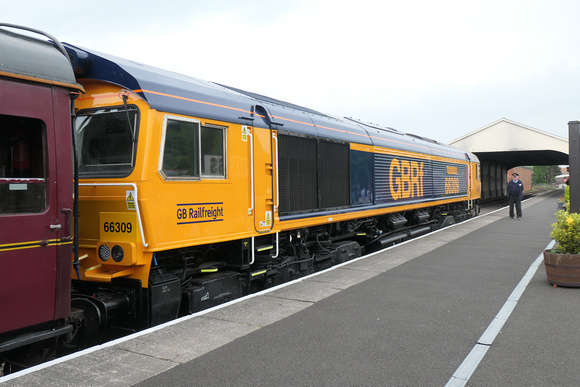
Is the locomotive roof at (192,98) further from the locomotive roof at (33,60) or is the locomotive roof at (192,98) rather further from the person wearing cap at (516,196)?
the person wearing cap at (516,196)

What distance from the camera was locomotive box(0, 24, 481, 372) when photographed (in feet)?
15.8

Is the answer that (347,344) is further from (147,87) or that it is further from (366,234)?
(366,234)

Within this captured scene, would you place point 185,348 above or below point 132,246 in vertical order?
below

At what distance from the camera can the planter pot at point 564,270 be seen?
658 centimetres

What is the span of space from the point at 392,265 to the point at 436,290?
71.7 inches

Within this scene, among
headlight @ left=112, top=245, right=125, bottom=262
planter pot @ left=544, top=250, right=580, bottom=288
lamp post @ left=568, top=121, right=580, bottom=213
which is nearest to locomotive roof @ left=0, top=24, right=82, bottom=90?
headlight @ left=112, top=245, right=125, bottom=262

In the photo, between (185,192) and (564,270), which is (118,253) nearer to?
(185,192)

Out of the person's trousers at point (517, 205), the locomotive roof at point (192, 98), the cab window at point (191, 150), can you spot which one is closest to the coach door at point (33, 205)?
the locomotive roof at point (192, 98)

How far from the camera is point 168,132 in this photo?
5203 millimetres

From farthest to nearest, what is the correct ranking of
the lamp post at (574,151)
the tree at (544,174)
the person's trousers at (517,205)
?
the tree at (544,174) → the person's trousers at (517,205) → the lamp post at (574,151)

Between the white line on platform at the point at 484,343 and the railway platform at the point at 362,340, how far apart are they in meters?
0.02

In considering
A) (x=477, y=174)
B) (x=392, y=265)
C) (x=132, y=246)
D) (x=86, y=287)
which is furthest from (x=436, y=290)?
(x=477, y=174)

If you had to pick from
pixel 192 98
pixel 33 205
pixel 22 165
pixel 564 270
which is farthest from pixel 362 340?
pixel 564 270

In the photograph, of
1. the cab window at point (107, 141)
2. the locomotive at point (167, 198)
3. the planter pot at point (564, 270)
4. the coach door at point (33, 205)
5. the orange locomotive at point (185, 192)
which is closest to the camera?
the coach door at point (33, 205)
